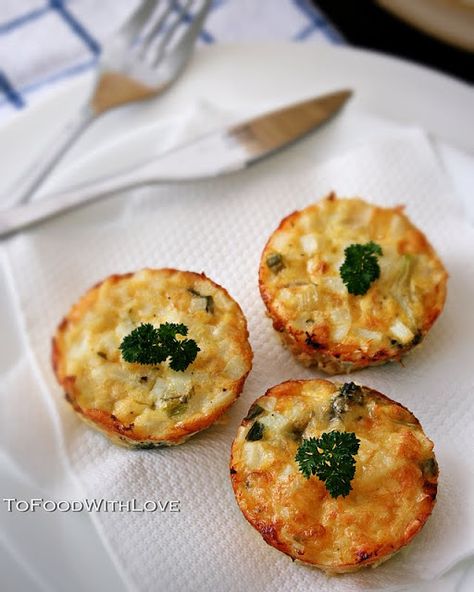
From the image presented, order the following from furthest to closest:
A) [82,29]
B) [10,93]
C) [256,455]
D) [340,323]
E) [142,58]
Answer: [82,29] < [10,93] < [142,58] < [340,323] < [256,455]

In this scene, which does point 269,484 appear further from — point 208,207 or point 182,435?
point 208,207

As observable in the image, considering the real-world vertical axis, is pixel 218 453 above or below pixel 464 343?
above

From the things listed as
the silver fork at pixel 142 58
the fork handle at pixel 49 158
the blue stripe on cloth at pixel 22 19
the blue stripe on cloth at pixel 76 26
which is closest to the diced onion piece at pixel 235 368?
the fork handle at pixel 49 158

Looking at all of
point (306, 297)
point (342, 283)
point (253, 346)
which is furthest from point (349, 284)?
point (253, 346)

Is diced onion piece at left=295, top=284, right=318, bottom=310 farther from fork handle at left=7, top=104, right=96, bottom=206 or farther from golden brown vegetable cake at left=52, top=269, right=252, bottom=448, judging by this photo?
fork handle at left=7, top=104, right=96, bottom=206

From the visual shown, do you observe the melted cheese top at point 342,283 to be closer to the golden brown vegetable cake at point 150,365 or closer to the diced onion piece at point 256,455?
the golden brown vegetable cake at point 150,365

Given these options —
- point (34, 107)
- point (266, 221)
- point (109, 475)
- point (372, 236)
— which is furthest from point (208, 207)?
point (109, 475)

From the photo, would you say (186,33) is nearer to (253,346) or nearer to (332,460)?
(253,346)
